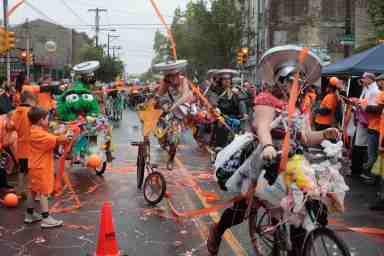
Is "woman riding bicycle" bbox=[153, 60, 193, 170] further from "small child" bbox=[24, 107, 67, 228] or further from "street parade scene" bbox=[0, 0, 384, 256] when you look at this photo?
"small child" bbox=[24, 107, 67, 228]

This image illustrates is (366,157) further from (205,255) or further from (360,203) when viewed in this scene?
(205,255)

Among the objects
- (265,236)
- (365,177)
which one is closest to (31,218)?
(265,236)

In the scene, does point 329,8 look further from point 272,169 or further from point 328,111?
point 272,169

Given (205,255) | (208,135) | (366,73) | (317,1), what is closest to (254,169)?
(205,255)

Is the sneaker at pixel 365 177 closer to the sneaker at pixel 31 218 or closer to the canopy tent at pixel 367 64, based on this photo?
the canopy tent at pixel 367 64

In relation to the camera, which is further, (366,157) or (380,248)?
(366,157)

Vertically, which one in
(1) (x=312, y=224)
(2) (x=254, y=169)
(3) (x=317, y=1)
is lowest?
(1) (x=312, y=224)

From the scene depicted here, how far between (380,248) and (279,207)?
197 centimetres

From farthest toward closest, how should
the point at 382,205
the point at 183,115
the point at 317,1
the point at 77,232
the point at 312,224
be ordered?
the point at 317,1, the point at 183,115, the point at 382,205, the point at 77,232, the point at 312,224

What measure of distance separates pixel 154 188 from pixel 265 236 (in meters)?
3.09

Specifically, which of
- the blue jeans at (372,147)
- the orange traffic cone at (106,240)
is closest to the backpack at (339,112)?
the blue jeans at (372,147)

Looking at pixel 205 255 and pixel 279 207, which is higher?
pixel 279 207

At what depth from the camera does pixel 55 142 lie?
6.71 m

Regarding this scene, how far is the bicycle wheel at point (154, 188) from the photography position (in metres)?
7.92
